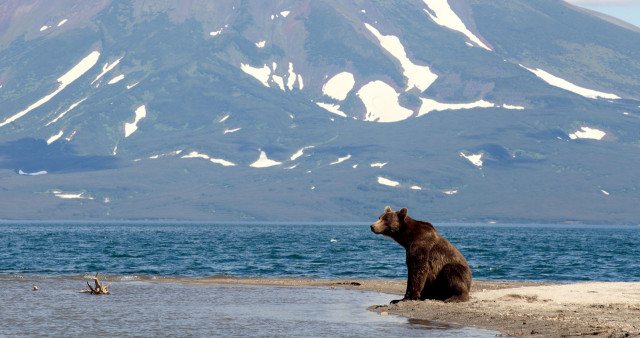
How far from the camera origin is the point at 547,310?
86.8ft

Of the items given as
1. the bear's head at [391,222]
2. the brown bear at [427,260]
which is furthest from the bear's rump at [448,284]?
the bear's head at [391,222]

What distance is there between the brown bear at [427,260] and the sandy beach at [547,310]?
495mm

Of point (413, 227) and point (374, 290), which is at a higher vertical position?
point (413, 227)

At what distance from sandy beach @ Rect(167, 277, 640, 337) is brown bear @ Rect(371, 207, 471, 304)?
1.62ft

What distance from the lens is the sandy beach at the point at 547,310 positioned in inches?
901

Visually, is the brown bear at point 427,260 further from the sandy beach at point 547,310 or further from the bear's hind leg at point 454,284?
the sandy beach at point 547,310

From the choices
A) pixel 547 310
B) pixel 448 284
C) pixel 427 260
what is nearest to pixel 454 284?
pixel 448 284

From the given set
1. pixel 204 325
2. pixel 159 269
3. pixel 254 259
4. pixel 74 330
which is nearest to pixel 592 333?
pixel 204 325

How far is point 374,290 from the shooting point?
123 feet

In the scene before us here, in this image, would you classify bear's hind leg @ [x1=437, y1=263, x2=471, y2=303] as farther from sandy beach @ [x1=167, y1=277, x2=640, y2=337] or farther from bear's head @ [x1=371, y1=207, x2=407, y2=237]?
bear's head @ [x1=371, y1=207, x2=407, y2=237]

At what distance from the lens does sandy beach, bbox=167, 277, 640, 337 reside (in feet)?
75.0

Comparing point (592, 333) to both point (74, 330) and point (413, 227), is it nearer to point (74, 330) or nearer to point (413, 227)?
point (413, 227)

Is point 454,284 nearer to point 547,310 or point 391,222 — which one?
point 391,222

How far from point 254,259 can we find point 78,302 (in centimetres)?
3488
